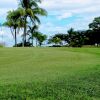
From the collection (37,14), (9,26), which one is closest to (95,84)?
(37,14)

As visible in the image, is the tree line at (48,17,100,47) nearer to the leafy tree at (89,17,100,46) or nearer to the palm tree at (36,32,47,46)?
the leafy tree at (89,17,100,46)

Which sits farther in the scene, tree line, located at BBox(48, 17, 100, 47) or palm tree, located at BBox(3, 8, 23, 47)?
tree line, located at BBox(48, 17, 100, 47)

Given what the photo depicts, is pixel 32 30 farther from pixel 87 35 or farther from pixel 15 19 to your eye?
pixel 87 35

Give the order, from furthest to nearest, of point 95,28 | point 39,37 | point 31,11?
point 95,28, point 39,37, point 31,11

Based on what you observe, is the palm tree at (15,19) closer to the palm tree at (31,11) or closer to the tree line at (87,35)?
the palm tree at (31,11)

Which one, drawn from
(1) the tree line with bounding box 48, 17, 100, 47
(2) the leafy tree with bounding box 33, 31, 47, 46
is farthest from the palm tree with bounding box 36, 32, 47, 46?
(1) the tree line with bounding box 48, 17, 100, 47

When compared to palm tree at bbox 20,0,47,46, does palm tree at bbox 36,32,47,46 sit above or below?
below

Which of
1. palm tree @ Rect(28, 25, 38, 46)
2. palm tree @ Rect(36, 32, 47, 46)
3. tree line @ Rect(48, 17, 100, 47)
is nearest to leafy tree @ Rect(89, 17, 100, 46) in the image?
tree line @ Rect(48, 17, 100, 47)

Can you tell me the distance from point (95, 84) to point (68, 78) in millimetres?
985

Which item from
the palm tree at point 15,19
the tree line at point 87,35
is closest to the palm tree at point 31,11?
the palm tree at point 15,19

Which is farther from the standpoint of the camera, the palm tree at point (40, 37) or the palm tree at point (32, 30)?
the palm tree at point (40, 37)

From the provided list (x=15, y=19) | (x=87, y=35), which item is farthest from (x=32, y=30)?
(x=87, y=35)

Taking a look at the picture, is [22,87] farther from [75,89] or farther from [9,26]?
[9,26]

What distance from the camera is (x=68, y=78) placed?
373 inches
